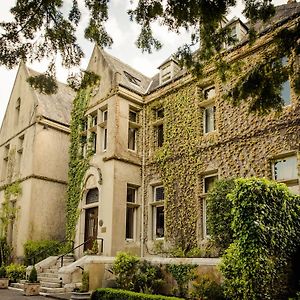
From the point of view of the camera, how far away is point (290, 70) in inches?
257

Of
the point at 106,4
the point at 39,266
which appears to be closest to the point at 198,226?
the point at 39,266

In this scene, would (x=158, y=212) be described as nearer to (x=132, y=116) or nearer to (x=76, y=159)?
(x=132, y=116)

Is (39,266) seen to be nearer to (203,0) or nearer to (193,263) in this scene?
(193,263)

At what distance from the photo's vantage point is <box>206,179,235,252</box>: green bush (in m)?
11.4

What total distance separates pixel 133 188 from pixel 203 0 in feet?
38.3

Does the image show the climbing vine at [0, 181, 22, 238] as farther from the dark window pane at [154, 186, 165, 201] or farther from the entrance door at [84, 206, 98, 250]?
the dark window pane at [154, 186, 165, 201]

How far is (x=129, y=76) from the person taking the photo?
1895 cm

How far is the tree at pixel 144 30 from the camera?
6.37 m

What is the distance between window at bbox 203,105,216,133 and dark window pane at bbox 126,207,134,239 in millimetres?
4965

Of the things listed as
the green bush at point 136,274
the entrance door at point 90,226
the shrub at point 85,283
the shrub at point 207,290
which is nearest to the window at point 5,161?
the entrance door at point 90,226

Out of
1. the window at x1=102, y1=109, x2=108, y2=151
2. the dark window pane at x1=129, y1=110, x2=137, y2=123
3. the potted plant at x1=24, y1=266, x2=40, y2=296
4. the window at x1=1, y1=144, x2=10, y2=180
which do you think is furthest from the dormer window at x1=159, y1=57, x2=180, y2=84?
the window at x1=1, y1=144, x2=10, y2=180

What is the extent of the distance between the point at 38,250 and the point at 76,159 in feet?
15.8

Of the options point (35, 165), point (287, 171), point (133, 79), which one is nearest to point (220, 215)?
point (287, 171)

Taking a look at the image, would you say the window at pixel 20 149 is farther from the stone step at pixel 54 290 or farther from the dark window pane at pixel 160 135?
the stone step at pixel 54 290
